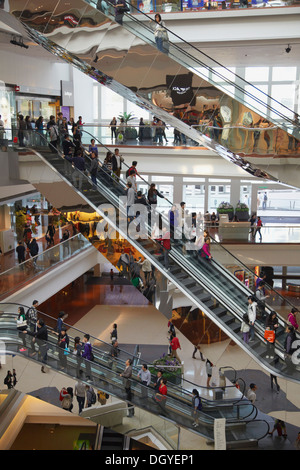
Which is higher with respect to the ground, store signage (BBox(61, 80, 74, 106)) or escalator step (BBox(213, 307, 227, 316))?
store signage (BBox(61, 80, 74, 106))

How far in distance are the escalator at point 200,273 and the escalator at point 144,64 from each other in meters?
2.76

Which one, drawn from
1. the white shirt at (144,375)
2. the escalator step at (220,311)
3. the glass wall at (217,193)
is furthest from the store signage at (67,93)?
the white shirt at (144,375)

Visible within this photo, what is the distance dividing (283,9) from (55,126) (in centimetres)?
870

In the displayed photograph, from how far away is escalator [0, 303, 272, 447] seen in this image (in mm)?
12812

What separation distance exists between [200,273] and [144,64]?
223 inches

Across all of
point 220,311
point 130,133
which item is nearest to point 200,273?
point 220,311

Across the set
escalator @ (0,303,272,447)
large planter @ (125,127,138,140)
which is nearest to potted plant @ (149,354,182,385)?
escalator @ (0,303,272,447)

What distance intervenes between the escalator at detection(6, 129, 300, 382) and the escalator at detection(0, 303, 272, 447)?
2.19 metres

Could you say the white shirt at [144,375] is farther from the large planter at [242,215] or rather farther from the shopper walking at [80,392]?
the large planter at [242,215]

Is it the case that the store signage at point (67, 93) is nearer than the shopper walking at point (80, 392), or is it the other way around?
the shopper walking at point (80, 392)

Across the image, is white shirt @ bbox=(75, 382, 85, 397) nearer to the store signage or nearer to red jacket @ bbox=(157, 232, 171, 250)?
red jacket @ bbox=(157, 232, 171, 250)

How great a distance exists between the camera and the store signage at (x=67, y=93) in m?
28.3

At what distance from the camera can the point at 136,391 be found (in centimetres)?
1278

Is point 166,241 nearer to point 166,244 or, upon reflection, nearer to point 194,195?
point 166,244
